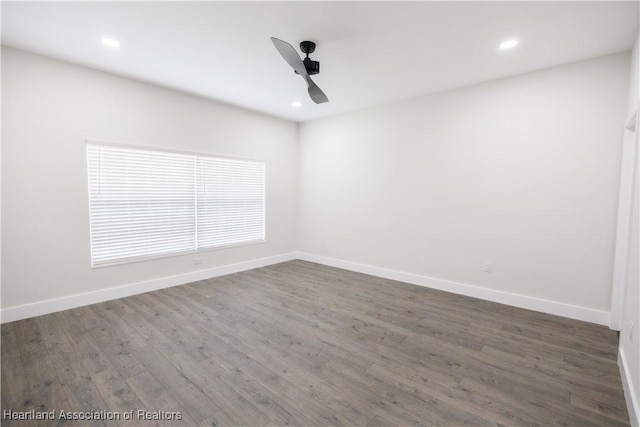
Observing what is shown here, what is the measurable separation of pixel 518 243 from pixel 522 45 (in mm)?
2204

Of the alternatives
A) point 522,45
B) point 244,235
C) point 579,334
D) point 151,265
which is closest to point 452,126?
point 522,45

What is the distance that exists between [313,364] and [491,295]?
270cm

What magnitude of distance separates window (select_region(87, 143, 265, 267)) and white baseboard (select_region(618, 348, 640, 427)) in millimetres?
4762

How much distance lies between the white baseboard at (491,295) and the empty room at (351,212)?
26mm

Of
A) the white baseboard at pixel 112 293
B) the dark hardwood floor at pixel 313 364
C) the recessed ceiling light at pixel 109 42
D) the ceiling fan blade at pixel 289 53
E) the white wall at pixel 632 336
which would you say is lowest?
the dark hardwood floor at pixel 313 364

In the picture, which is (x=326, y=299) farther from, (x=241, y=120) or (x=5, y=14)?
(x=5, y=14)

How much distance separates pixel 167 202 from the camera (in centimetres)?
411

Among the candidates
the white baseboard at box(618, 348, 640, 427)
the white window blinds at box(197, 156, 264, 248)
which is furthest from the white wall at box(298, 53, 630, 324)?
the white window blinds at box(197, 156, 264, 248)

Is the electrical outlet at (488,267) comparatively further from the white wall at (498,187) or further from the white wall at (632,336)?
the white wall at (632,336)

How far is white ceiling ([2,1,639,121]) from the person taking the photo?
223 centimetres

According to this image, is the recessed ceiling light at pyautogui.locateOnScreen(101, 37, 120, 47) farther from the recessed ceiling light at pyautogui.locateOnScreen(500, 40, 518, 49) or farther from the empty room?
the recessed ceiling light at pyautogui.locateOnScreen(500, 40, 518, 49)

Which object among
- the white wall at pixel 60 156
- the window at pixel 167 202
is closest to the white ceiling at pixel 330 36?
the white wall at pixel 60 156

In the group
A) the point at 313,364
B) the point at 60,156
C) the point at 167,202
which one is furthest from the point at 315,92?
the point at 60,156

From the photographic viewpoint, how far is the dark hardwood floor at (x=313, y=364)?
1795 mm
